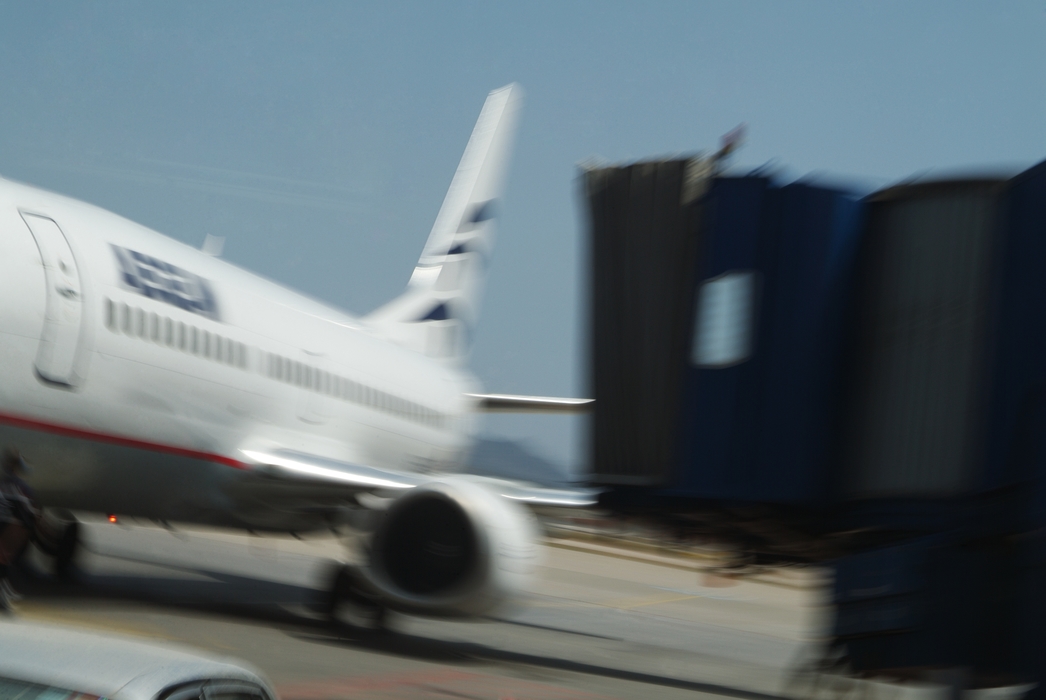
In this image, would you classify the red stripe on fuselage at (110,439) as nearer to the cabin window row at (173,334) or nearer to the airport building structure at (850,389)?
the cabin window row at (173,334)

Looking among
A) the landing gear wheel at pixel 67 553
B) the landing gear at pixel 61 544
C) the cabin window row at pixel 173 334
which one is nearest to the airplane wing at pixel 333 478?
the cabin window row at pixel 173 334

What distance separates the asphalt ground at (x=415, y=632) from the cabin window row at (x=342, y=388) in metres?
1.66

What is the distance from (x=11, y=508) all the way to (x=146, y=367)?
148 centimetres

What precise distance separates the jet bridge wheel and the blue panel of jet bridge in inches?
174

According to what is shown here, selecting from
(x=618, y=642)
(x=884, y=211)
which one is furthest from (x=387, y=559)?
(x=884, y=211)

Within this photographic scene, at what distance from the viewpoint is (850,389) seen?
684 centimetres

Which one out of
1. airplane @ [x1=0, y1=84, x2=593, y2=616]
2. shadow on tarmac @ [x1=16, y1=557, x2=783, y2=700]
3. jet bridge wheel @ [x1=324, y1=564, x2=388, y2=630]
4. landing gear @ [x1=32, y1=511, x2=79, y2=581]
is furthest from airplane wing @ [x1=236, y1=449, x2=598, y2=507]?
landing gear @ [x1=32, y1=511, x2=79, y2=581]

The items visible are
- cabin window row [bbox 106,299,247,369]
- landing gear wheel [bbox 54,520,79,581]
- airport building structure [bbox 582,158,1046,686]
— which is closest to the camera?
airport building structure [bbox 582,158,1046,686]

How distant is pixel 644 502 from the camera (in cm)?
763

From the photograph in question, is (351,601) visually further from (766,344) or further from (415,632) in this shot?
(766,344)

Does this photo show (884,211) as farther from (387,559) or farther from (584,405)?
(387,559)

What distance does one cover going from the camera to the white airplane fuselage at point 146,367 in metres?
7.41

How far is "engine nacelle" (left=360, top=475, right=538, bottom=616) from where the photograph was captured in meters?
8.93

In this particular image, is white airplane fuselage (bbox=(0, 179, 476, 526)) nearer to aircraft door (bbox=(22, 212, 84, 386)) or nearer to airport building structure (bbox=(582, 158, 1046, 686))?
aircraft door (bbox=(22, 212, 84, 386))
